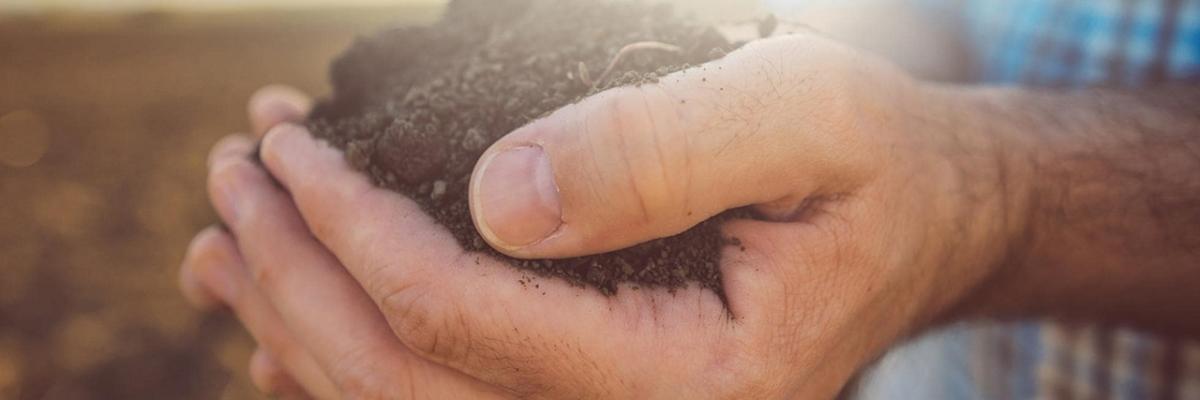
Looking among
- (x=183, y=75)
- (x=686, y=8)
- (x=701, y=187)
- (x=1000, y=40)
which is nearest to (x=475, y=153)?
(x=701, y=187)

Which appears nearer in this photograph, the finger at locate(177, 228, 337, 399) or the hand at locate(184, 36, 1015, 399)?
the hand at locate(184, 36, 1015, 399)

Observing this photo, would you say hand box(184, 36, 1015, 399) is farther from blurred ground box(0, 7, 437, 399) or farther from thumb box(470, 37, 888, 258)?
blurred ground box(0, 7, 437, 399)

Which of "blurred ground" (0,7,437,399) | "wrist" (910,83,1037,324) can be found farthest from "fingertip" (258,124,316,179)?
"blurred ground" (0,7,437,399)

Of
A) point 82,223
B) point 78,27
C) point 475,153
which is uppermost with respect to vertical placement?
point 78,27

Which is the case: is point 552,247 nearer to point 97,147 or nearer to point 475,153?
point 475,153

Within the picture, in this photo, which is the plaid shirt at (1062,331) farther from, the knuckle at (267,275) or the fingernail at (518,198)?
the knuckle at (267,275)

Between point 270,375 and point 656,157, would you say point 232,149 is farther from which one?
point 656,157
